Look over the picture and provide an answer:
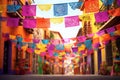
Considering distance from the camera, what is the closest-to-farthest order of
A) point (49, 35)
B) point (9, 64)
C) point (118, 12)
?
point (118, 12) < point (9, 64) < point (49, 35)

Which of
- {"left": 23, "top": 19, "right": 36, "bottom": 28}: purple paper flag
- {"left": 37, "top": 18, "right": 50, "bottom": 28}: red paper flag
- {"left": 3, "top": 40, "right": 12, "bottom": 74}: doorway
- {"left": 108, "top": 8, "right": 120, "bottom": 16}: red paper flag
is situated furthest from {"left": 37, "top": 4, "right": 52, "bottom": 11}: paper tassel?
{"left": 3, "top": 40, "right": 12, "bottom": 74}: doorway

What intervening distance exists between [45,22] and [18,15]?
8419mm

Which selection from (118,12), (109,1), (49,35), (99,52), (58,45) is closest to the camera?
(109,1)

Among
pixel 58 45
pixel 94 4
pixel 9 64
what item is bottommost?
pixel 9 64

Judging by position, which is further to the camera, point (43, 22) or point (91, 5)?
point (43, 22)

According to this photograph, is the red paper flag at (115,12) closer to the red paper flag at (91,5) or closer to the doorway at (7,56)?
the red paper flag at (91,5)

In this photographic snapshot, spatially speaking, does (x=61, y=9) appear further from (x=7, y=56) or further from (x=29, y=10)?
(x=7, y=56)

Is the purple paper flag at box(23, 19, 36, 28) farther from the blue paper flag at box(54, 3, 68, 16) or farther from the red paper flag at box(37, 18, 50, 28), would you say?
the blue paper flag at box(54, 3, 68, 16)

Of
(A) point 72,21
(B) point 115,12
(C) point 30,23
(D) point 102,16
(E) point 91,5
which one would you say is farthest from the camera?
(C) point 30,23

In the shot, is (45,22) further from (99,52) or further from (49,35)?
(49,35)

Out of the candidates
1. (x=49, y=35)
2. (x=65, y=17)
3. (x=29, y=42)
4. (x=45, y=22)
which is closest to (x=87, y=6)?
(x=65, y=17)

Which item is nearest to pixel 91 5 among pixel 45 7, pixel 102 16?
pixel 102 16

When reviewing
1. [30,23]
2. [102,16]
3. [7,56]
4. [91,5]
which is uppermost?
[91,5]

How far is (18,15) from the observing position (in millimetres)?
20000
